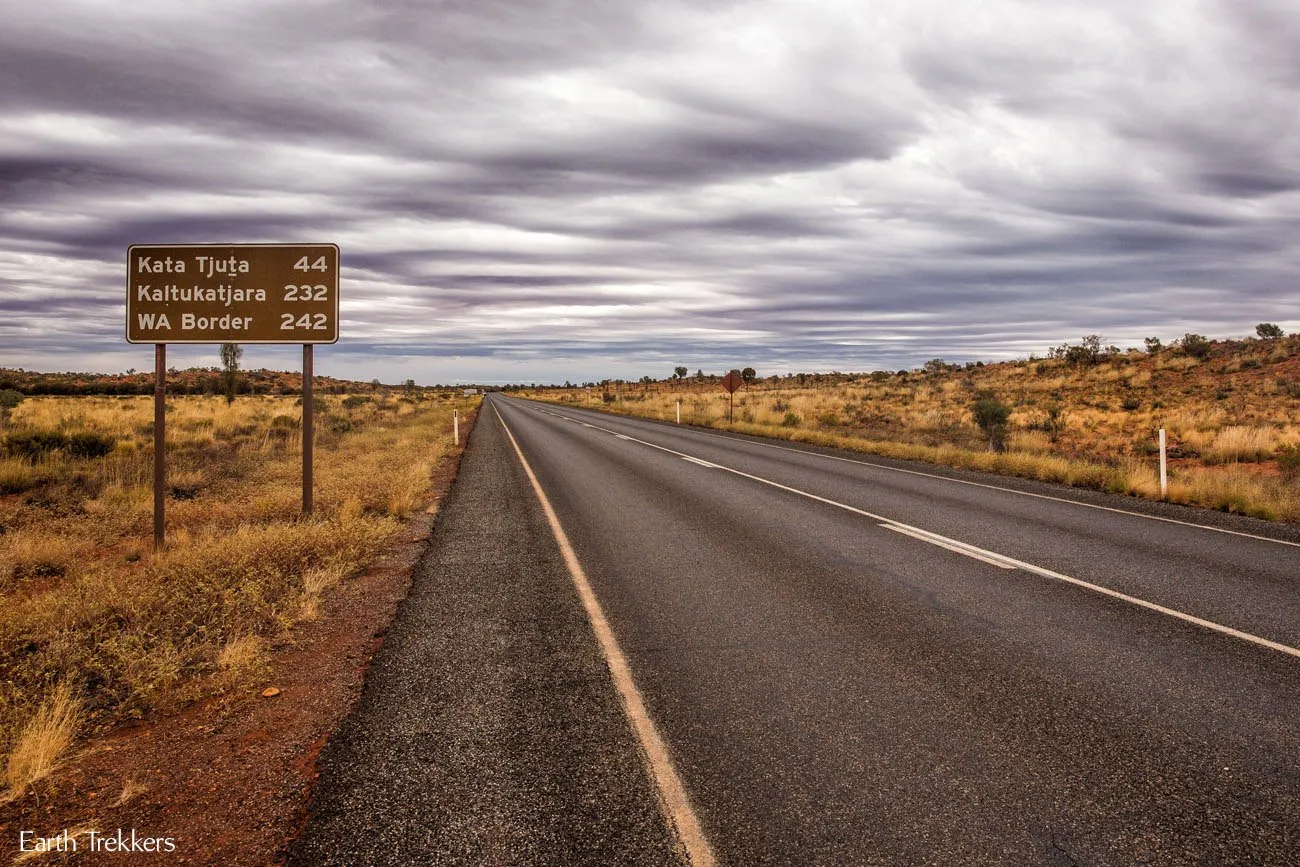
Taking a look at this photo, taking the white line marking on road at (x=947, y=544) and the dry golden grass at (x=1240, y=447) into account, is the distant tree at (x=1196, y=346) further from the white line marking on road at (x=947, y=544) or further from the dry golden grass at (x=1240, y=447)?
the white line marking on road at (x=947, y=544)

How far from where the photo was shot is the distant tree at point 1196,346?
48.5m

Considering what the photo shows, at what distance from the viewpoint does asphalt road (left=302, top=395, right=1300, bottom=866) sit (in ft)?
9.87

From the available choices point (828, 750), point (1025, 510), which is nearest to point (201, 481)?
point (828, 750)

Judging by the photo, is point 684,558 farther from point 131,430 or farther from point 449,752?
point 131,430

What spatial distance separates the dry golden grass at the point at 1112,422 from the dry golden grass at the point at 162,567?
13679mm

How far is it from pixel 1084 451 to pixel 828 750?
23062 millimetres

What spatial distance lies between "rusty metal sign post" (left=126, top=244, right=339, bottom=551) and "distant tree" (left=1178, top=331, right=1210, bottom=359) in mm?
56303

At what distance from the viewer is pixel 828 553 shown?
809 centimetres

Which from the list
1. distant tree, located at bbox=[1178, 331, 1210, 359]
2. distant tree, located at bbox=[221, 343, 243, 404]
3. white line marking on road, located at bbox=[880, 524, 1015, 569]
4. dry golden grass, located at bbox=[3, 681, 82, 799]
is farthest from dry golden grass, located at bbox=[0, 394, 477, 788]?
distant tree, located at bbox=[1178, 331, 1210, 359]

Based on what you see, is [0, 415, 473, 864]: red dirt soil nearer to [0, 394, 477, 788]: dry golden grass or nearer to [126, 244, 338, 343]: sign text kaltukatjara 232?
[0, 394, 477, 788]: dry golden grass

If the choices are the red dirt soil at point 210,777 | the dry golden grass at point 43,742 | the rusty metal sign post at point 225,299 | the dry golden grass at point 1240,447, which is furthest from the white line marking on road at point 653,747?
the dry golden grass at point 1240,447

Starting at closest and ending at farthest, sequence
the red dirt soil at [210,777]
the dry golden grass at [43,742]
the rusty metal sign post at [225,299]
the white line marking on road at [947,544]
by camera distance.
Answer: the red dirt soil at [210,777], the dry golden grass at [43,742], the white line marking on road at [947,544], the rusty metal sign post at [225,299]

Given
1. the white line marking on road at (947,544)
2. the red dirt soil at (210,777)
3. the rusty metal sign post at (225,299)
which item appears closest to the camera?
the red dirt soil at (210,777)

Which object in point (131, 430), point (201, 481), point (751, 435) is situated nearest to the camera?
point (201, 481)
